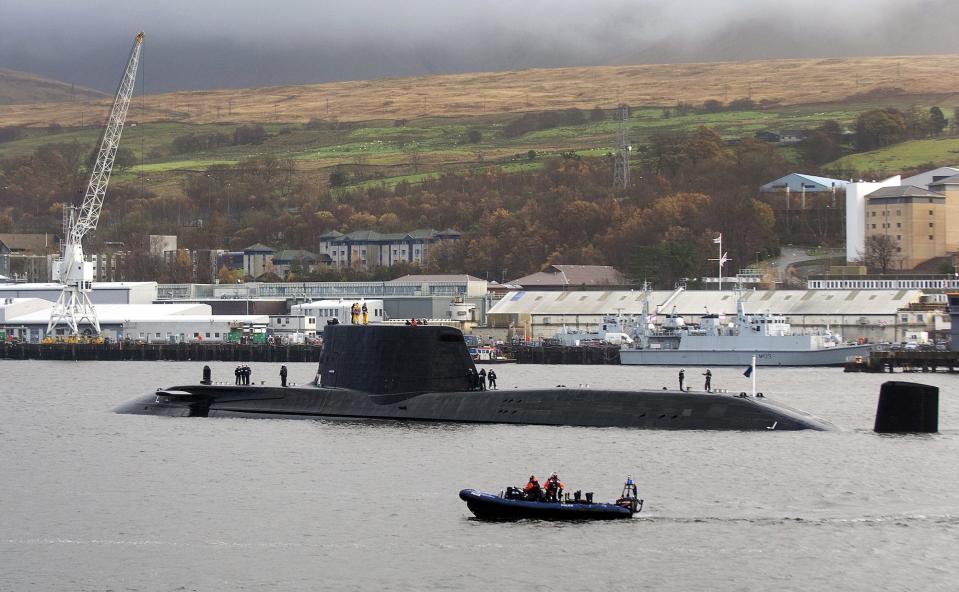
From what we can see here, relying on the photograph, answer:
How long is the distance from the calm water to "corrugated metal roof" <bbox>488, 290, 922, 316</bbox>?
50.5m

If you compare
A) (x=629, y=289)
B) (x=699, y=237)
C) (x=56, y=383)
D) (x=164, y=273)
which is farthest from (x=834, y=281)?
(x=164, y=273)

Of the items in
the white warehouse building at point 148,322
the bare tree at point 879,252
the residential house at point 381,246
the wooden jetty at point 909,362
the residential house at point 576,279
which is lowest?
the wooden jetty at point 909,362

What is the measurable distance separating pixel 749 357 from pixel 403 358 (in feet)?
141

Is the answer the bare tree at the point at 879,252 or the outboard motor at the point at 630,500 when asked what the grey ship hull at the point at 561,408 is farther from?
the bare tree at the point at 879,252

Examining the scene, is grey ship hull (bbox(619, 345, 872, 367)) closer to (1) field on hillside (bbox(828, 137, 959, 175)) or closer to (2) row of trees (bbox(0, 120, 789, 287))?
(2) row of trees (bbox(0, 120, 789, 287))

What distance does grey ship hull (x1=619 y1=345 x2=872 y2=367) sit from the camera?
78188mm

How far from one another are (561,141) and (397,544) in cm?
17649

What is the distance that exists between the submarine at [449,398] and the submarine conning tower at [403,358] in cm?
3

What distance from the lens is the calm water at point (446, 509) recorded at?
2334 cm

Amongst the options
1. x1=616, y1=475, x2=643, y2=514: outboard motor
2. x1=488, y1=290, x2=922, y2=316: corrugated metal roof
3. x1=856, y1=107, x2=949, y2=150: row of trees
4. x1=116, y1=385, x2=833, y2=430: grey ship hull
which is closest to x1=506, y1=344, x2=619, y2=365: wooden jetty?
x1=488, y1=290, x2=922, y2=316: corrugated metal roof

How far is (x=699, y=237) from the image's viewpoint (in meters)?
132

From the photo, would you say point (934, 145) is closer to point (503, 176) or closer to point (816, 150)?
point (816, 150)

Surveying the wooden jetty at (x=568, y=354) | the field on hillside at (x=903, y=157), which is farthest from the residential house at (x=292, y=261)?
the wooden jetty at (x=568, y=354)

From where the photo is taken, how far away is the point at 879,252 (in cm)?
11831
